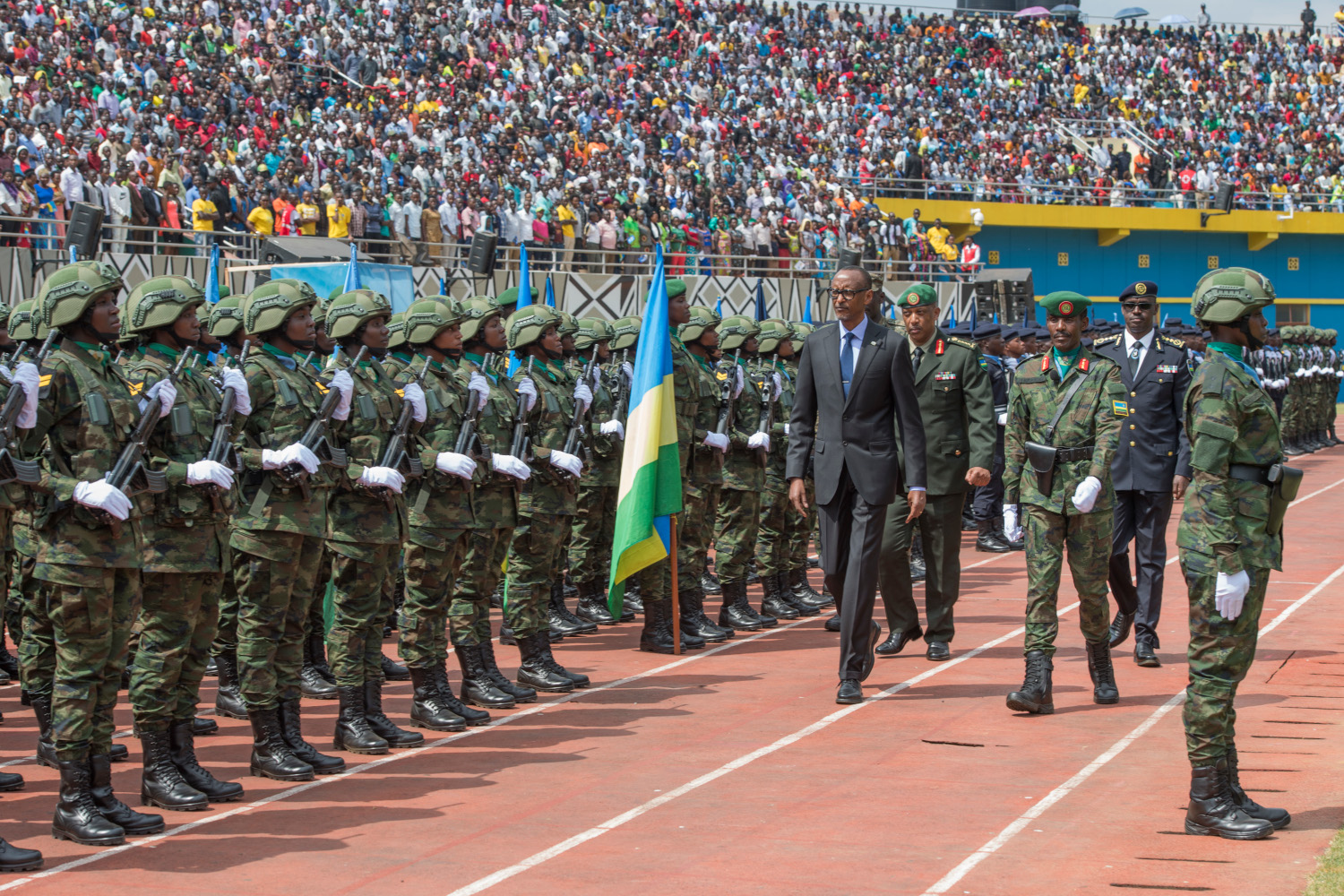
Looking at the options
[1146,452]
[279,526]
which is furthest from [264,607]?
[1146,452]

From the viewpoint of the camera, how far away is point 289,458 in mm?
7066

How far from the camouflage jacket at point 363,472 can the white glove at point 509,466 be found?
759 millimetres

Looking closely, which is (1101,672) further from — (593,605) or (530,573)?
(593,605)

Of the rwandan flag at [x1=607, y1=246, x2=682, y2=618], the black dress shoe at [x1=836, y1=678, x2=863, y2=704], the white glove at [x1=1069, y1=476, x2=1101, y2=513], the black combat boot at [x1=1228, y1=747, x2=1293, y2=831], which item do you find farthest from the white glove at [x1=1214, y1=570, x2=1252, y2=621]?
the rwandan flag at [x1=607, y1=246, x2=682, y2=618]

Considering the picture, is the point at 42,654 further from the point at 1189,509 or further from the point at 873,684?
the point at 1189,509

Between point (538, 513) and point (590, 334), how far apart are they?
2638 millimetres

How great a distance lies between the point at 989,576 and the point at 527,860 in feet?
30.5

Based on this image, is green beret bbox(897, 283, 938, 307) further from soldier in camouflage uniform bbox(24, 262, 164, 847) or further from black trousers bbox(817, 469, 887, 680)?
soldier in camouflage uniform bbox(24, 262, 164, 847)

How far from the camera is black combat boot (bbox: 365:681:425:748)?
784cm

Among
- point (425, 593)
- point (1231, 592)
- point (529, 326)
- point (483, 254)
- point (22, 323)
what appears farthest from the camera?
point (483, 254)

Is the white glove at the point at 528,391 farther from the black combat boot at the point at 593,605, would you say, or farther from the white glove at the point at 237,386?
the black combat boot at the point at 593,605

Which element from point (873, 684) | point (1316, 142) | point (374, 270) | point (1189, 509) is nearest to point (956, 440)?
point (873, 684)

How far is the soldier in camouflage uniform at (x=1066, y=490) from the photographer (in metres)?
8.48

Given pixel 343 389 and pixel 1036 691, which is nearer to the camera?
pixel 343 389
